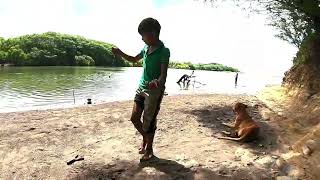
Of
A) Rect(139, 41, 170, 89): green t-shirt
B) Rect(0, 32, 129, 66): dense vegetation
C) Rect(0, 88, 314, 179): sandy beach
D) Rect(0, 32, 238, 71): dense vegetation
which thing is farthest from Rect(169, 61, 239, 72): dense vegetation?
Rect(139, 41, 170, 89): green t-shirt

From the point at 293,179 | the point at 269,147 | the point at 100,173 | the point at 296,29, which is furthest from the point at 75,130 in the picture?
the point at 296,29

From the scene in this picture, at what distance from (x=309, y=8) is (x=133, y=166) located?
7250 mm

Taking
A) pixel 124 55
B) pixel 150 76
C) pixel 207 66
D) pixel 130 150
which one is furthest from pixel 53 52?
pixel 150 76

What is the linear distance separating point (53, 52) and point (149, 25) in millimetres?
129520

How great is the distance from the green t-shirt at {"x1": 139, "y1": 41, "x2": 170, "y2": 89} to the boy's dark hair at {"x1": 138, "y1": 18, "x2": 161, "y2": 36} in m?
0.27

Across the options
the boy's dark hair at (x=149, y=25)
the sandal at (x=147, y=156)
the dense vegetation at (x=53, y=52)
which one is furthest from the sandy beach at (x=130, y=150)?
the dense vegetation at (x=53, y=52)

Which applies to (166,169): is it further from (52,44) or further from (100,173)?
(52,44)

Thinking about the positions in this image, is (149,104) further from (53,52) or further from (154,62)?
(53,52)

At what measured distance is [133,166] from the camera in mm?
6273

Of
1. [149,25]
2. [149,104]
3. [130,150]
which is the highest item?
[149,25]

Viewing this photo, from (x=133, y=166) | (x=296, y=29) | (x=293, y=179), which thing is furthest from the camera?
(x=296, y=29)

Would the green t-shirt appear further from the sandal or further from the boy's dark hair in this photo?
the sandal

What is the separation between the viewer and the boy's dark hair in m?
5.75

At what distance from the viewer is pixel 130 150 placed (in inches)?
285
